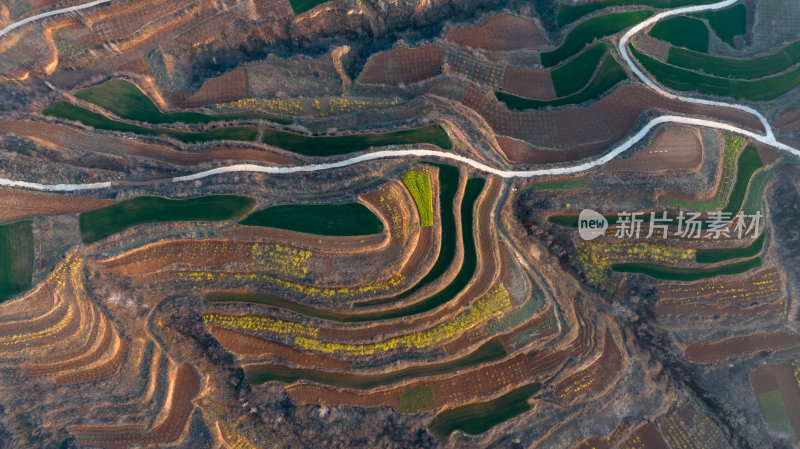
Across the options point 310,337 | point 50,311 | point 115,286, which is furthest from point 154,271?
point 310,337

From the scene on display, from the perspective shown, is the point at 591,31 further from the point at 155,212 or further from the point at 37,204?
the point at 37,204

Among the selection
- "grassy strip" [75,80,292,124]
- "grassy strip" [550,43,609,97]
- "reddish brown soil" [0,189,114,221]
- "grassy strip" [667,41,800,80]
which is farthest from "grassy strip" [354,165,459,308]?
"grassy strip" [667,41,800,80]

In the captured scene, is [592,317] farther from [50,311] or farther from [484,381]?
[50,311]

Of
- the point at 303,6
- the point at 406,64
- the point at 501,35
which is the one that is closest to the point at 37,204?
the point at 303,6

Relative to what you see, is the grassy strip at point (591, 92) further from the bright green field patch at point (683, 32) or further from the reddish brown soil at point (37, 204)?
the reddish brown soil at point (37, 204)

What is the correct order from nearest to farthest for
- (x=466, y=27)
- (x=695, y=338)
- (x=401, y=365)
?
(x=401, y=365)
(x=695, y=338)
(x=466, y=27)

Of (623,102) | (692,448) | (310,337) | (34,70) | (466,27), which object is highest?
(34,70)

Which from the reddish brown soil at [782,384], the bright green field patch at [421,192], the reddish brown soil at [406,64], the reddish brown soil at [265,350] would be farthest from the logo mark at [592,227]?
the reddish brown soil at [265,350]
